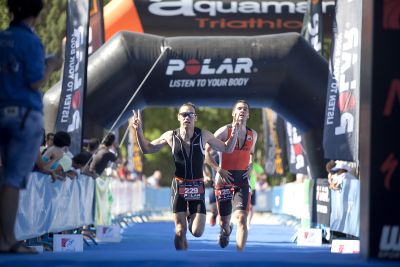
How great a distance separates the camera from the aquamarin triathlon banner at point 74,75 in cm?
1709

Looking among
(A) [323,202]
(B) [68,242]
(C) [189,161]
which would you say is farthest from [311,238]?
(C) [189,161]

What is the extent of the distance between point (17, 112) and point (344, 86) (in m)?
8.49

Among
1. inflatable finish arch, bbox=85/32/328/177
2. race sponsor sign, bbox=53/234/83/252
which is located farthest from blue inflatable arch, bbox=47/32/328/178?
race sponsor sign, bbox=53/234/83/252

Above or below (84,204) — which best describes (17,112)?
above

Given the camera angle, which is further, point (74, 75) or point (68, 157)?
point (74, 75)

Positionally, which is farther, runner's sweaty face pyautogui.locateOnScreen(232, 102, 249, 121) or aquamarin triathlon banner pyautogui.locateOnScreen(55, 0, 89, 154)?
aquamarin triathlon banner pyautogui.locateOnScreen(55, 0, 89, 154)

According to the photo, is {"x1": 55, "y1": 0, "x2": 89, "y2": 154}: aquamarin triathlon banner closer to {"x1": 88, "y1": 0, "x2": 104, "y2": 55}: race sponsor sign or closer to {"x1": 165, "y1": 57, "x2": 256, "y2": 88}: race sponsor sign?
{"x1": 165, "y1": 57, "x2": 256, "y2": 88}: race sponsor sign

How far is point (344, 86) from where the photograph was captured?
14.9 m

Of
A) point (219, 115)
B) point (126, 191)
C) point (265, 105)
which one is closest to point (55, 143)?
point (265, 105)

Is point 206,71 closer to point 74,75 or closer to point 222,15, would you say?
point 74,75

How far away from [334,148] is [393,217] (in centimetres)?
845

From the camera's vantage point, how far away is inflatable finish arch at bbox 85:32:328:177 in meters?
18.8

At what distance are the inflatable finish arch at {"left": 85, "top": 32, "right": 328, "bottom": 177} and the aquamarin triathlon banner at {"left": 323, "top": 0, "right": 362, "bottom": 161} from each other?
312 centimetres

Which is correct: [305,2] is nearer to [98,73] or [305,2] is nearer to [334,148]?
[98,73]
